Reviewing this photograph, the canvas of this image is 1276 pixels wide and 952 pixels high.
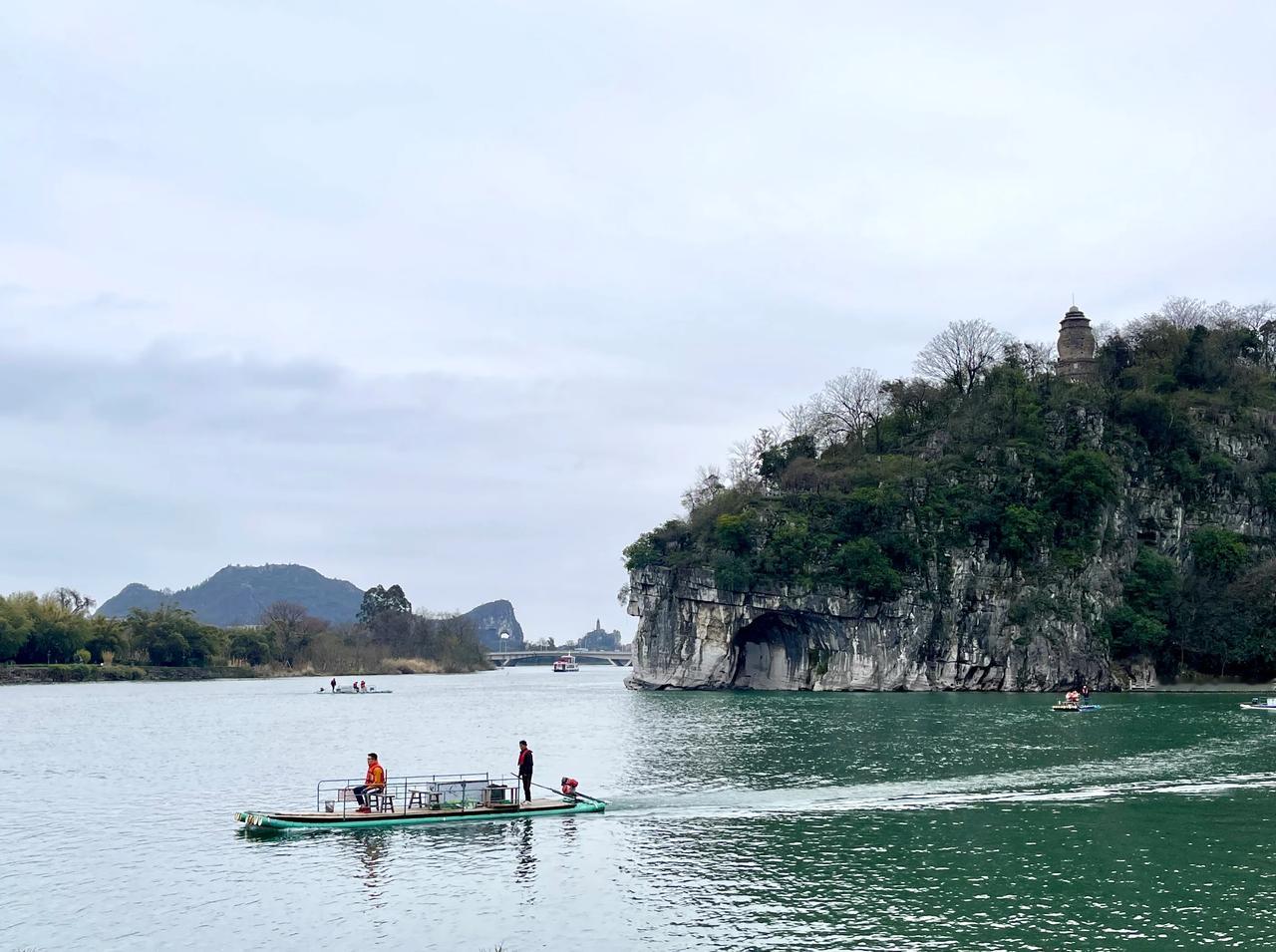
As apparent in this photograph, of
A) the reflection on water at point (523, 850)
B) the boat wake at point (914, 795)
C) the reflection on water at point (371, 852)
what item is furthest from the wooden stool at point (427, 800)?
the boat wake at point (914, 795)

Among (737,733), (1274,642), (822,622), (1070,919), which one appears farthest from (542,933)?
(1274,642)

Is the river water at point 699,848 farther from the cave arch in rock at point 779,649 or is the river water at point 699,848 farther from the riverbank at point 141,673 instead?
the riverbank at point 141,673

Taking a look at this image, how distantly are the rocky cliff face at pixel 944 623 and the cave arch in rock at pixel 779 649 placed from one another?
0.50 ft

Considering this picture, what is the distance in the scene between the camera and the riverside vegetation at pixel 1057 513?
11138cm

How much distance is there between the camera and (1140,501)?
12112 centimetres

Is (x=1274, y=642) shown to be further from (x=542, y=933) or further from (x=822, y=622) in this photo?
(x=542, y=933)

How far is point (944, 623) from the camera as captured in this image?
114 m

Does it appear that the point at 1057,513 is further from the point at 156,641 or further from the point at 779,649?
the point at 156,641

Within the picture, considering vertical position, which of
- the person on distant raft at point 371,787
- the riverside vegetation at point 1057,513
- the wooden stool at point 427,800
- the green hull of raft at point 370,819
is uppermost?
the riverside vegetation at point 1057,513

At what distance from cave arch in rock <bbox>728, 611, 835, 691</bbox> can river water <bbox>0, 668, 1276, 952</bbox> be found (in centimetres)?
4882

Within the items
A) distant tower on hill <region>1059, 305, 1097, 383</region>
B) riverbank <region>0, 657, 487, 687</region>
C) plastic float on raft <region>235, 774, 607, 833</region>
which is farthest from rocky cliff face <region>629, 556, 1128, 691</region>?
riverbank <region>0, 657, 487, 687</region>

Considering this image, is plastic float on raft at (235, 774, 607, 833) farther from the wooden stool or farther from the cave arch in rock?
the cave arch in rock

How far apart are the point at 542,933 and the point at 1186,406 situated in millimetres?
121428

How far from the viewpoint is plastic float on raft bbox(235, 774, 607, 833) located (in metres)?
36.8
